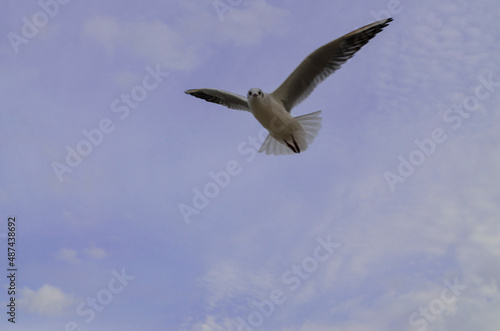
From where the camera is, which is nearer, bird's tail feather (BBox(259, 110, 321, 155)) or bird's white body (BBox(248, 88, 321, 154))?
bird's white body (BBox(248, 88, 321, 154))

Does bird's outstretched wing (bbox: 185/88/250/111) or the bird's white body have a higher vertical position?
bird's outstretched wing (bbox: 185/88/250/111)

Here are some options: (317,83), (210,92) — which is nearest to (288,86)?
(317,83)

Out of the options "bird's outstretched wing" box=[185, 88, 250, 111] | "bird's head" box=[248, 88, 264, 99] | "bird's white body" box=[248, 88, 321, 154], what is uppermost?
"bird's outstretched wing" box=[185, 88, 250, 111]

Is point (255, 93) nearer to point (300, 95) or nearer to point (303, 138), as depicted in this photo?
point (300, 95)

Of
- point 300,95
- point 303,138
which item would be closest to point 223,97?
point 300,95

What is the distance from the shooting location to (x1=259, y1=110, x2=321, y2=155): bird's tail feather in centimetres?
582

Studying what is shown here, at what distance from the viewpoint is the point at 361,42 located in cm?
550

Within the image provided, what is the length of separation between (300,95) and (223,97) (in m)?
1.09

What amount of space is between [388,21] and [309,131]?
1.42m

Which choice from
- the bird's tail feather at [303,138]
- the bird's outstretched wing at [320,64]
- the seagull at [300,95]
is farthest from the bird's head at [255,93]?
the bird's tail feather at [303,138]

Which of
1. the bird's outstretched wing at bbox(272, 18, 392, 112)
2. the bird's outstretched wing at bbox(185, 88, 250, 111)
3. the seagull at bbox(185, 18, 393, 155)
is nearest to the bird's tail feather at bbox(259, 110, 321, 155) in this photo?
the seagull at bbox(185, 18, 393, 155)

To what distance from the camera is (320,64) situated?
5637 mm

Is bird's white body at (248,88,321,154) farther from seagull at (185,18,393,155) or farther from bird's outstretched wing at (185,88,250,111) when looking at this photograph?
bird's outstretched wing at (185,88,250,111)

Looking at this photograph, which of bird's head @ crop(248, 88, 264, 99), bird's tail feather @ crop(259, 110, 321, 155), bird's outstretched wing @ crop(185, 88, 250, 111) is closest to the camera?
bird's head @ crop(248, 88, 264, 99)
